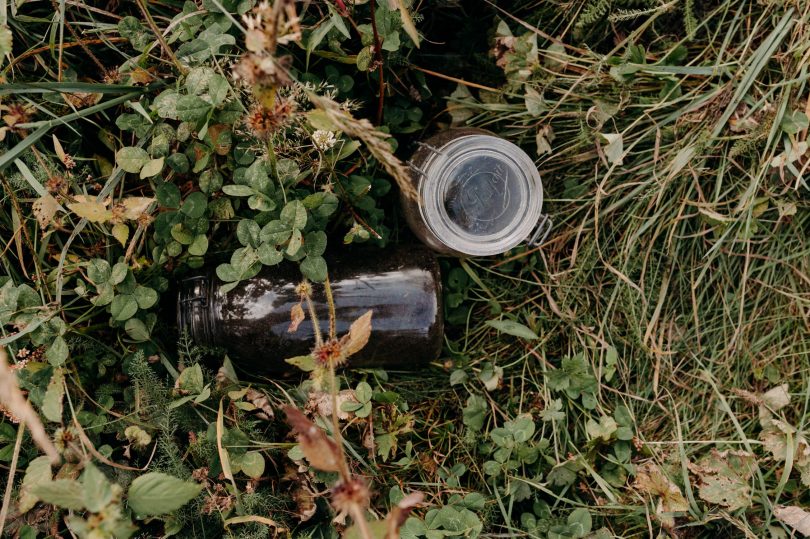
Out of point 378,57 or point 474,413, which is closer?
point 378,57

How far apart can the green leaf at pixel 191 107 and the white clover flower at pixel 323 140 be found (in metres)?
0.22

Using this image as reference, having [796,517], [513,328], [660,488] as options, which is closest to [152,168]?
[513,328]

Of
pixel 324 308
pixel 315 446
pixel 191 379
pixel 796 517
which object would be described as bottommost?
pixel 796 517

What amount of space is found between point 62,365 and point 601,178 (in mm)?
1402

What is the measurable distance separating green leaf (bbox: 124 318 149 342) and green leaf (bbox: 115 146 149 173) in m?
0.34

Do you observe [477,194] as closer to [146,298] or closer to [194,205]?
[194,205]

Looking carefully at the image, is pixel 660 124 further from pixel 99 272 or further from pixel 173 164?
pixel 99 272

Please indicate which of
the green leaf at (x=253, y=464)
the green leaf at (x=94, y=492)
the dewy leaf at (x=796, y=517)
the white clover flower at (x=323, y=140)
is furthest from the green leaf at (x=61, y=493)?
the dewy leaf at (x=796, y=517)

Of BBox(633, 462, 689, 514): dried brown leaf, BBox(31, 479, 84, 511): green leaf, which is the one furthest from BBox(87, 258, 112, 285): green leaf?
BBox(633, 462, 689, 514): dried brown leaf

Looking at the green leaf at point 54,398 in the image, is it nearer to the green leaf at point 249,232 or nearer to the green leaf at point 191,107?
the green leaf at point 249,232

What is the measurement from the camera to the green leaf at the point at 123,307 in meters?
1.42

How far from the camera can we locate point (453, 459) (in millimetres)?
1730

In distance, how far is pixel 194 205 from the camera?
1.44 m

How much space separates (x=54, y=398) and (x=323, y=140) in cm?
74
